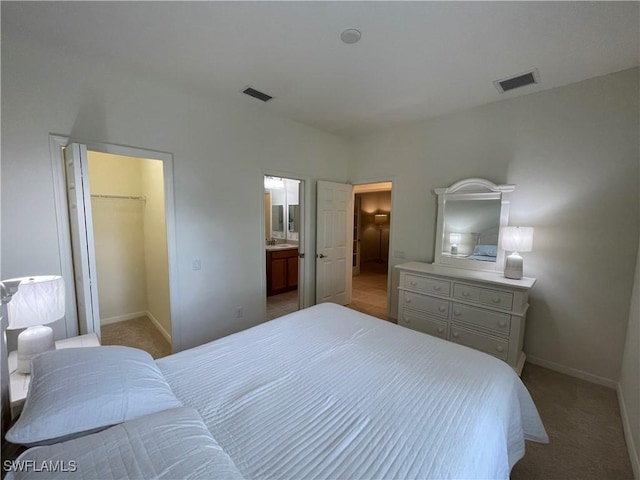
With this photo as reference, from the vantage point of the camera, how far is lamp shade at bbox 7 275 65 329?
1.36m

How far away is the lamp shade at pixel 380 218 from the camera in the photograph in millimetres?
7578

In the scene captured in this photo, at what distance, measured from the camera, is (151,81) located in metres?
2.42

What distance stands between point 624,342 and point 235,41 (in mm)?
4046

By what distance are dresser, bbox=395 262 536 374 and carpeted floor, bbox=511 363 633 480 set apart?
1.09 feet

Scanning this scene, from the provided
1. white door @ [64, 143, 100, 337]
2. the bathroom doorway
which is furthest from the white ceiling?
the bathroom doorway

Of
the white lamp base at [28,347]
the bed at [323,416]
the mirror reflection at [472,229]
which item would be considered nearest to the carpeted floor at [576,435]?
the bed at [323,416]

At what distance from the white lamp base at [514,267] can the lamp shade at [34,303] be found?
3573 mm

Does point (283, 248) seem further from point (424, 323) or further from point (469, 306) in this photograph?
point (469, 306)

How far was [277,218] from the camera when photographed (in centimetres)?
576

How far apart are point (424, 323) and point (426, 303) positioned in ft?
0.78

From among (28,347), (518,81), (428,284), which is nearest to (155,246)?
(28,347)

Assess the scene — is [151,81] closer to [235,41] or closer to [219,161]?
[219,161]

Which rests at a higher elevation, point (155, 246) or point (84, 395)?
point (155, 246)

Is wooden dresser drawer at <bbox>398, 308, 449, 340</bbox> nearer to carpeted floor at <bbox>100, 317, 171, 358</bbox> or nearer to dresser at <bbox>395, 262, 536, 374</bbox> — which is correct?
dresser at <bbox>395, 262, 536, 374</bbox>
